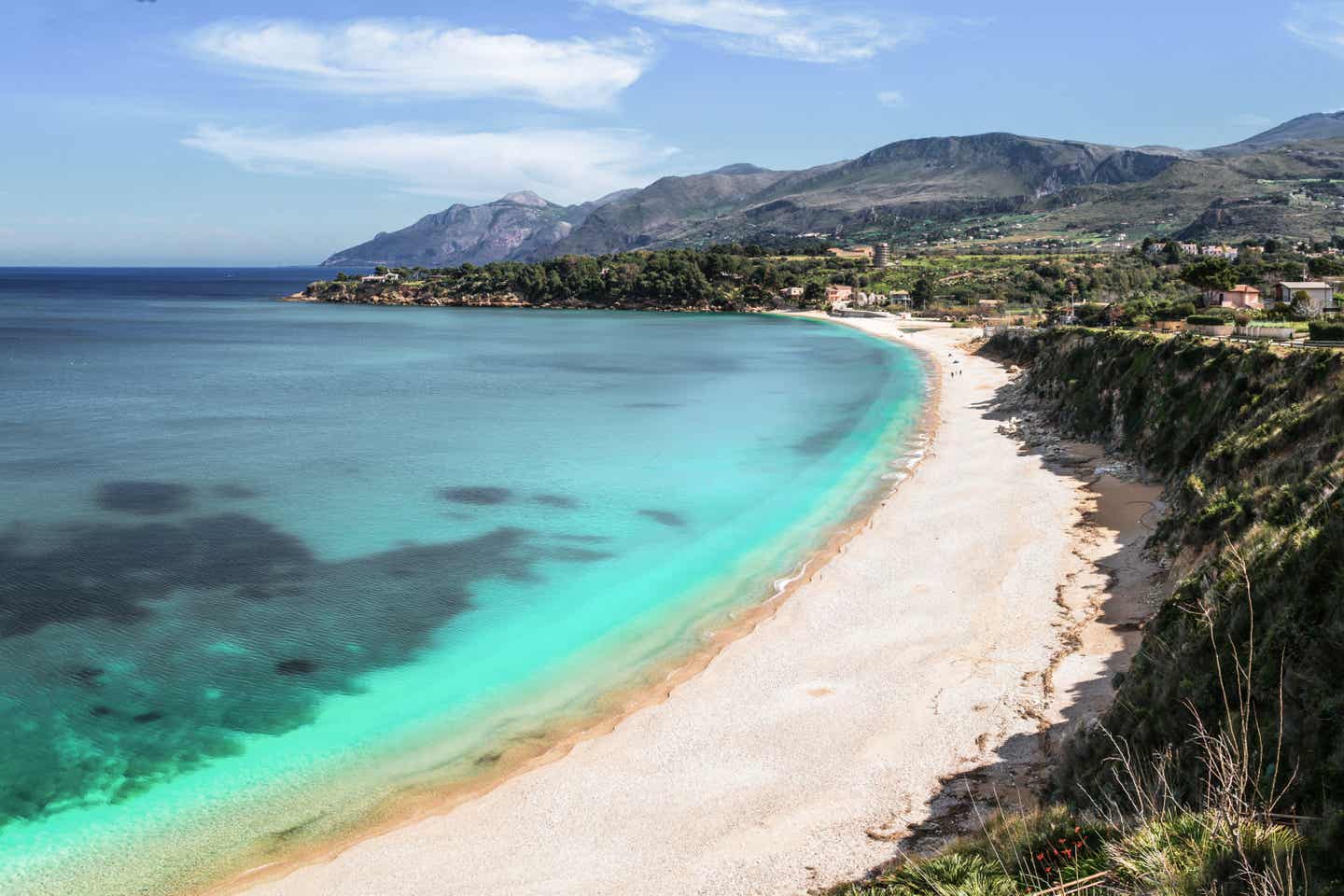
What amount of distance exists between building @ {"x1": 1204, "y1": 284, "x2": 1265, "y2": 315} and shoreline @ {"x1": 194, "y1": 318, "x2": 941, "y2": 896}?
1716 inches

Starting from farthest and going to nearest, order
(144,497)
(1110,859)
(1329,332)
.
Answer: (1329,332) < (144,497) < (1110,859)

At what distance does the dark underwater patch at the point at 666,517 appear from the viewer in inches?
1167

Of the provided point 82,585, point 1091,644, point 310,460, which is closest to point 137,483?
point 310,460

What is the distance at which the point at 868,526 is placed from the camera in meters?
27.8

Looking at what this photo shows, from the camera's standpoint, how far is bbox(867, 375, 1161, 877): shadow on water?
12.3 metres

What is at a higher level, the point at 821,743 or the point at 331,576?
the point at 331,576

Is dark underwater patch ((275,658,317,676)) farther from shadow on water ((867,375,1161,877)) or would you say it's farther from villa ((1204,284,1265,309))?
villa ((1204,284,1265,309))

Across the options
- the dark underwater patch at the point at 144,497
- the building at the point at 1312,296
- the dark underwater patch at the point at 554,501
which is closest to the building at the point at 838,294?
the building at the point at 1312,296

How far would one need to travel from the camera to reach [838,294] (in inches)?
5945

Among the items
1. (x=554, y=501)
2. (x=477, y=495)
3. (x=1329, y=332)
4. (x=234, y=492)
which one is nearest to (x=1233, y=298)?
(x=1329, y=332)

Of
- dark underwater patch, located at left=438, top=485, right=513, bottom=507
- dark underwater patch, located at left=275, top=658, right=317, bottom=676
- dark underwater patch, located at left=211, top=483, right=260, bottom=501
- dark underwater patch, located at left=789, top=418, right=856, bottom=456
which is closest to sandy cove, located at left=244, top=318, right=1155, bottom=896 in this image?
dark underwater patch, located at left=275, top=658, right=317, bottom=676

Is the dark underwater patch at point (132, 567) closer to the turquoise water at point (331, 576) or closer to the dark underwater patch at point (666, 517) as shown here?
the turquoise water at point (331, 576)

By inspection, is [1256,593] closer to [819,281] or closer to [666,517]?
[666,517]

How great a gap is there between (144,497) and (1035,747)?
31.5 m
